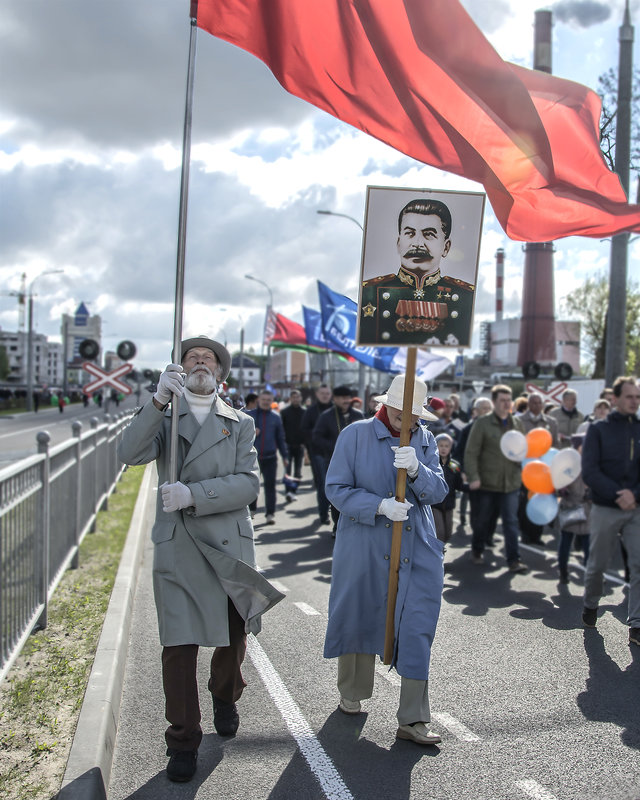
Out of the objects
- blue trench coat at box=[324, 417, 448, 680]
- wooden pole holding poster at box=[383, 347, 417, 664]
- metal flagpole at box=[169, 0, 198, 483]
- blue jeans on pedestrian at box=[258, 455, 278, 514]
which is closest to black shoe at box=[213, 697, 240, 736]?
blue trench coat at box=[324, 417, 448, 680]

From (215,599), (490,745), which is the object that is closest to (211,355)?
(215,599)

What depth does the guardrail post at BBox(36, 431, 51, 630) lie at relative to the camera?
620 cm

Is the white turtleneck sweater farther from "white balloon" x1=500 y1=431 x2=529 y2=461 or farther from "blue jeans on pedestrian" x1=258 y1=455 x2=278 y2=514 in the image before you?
"blue jeans on pedestrian" x1=258 y1=455 x2=278 y2=514

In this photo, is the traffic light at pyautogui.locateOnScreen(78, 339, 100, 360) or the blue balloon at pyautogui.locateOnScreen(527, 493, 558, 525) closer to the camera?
the blue balloon at pyautogui.locateOnScreen(527, 493, 558, 525)

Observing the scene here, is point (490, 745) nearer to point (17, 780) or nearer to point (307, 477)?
point (17, 780)

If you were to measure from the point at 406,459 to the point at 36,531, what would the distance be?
300 centimetres

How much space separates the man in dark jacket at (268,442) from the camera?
41.7ft

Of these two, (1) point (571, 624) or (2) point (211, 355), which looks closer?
(2) point (211, 355)

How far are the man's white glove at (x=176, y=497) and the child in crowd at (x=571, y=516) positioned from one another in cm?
581

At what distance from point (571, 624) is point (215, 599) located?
3955mm

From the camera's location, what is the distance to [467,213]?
4.86m

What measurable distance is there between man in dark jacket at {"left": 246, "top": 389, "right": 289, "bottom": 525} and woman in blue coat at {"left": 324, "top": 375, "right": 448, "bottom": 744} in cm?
777

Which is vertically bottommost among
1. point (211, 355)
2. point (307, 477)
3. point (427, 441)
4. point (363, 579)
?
point (307, 477)

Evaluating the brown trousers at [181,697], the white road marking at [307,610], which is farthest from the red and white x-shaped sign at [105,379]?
the brown trousers at [181,697]
